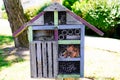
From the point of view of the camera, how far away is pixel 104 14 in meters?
11.0

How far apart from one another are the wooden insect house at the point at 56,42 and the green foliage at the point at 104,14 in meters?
6.95

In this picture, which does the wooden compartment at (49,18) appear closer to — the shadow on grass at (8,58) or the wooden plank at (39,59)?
the wooden plank at (39,59)

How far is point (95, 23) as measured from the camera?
1134 centimetres

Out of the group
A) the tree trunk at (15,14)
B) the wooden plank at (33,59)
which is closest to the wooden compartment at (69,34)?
the wooden plank at (33,59)

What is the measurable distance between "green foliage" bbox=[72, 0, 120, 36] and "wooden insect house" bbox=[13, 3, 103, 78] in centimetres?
695

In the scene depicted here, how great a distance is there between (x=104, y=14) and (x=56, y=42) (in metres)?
7.18

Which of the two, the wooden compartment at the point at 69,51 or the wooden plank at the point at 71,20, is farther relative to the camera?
the wooden compartment at the point at 69,51

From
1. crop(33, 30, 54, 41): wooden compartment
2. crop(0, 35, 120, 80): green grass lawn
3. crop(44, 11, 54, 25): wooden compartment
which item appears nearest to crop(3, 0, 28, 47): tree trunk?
Result: crop(0, 35, 120, 80): green grass lawn

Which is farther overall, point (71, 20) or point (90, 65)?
point (90, 65)

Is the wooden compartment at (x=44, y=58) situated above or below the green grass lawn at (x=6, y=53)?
above

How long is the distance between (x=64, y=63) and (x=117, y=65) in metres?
2.90

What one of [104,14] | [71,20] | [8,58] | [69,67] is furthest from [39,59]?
[104,14]

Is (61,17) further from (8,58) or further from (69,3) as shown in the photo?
(69,3)

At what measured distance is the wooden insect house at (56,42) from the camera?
13.1 feet
